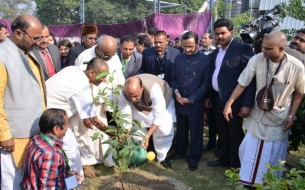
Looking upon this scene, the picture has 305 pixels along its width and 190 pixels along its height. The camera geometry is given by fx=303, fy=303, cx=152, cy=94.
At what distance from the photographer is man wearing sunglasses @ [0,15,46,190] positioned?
240cm

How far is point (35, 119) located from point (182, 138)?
226cm

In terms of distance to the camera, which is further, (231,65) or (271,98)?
(231,65)

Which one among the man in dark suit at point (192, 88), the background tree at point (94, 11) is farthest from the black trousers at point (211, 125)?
the background tree at point (94, 11)

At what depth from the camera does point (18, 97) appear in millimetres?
2484

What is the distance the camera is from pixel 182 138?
433cm

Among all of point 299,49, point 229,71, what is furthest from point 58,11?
point 299,49

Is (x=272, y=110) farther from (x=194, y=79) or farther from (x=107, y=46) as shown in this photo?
(x=107, y=46)

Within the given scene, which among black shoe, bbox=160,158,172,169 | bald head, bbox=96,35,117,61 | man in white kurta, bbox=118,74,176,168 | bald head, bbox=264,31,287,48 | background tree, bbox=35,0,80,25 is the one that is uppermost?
Answer: background tree, bbox=35,0,80,25

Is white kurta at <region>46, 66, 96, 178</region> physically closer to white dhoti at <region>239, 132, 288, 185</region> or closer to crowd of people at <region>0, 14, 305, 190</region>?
crowd of people at <region>0, 14, 305, 190</region>

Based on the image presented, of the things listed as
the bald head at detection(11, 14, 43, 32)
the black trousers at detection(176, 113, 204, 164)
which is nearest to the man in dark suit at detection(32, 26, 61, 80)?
the bald head at detection(11, 14, 43, 32)

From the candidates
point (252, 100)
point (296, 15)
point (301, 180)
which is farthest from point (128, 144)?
point (296, 15)

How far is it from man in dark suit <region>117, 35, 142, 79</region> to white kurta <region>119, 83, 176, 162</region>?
79 cm

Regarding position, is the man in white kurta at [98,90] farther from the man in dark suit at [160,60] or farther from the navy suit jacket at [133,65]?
the man in dark suit at [160,60]

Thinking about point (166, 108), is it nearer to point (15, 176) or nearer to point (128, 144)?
point (128, 144)
